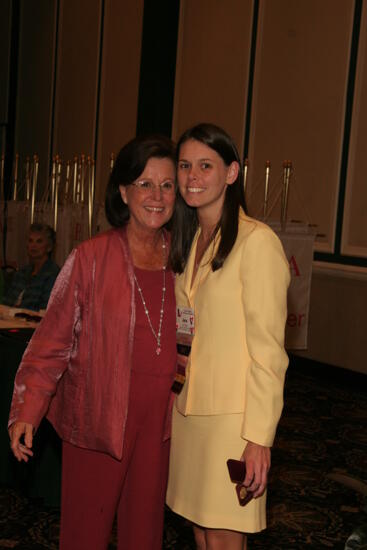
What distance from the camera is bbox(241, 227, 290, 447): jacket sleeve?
178cm

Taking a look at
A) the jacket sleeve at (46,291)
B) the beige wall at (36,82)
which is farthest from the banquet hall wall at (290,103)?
the jacket sleeve at (46,291)

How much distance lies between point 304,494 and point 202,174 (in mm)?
2272

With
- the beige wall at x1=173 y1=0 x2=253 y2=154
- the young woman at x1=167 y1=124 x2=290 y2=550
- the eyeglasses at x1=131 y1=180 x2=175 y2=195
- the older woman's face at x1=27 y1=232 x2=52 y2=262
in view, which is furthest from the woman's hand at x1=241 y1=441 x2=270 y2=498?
the beige wall at x1=173 y1=0 x2=253 y2=154

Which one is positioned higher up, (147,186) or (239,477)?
(147,186)

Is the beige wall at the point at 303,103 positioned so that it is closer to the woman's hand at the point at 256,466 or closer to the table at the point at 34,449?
the table at the point at 34,449

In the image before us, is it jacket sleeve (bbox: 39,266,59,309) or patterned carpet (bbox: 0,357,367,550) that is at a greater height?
jacket sleeve (bbox: 39,266,59,309)

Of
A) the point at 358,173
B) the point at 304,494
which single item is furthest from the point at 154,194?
the point at 358,173

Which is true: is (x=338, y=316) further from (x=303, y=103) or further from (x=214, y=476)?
(x=214, y=476)

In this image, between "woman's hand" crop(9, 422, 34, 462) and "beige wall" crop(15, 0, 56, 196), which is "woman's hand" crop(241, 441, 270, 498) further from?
"beige wall" crop(15, 0, 56, 196)

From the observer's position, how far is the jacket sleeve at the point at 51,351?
2000mm

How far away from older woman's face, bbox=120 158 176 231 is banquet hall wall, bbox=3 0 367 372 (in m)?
4.42

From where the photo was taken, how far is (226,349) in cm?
186

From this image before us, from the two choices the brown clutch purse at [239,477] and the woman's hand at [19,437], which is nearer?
the brown clutch purse at [239,477]

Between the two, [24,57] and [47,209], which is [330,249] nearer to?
[47,209]
